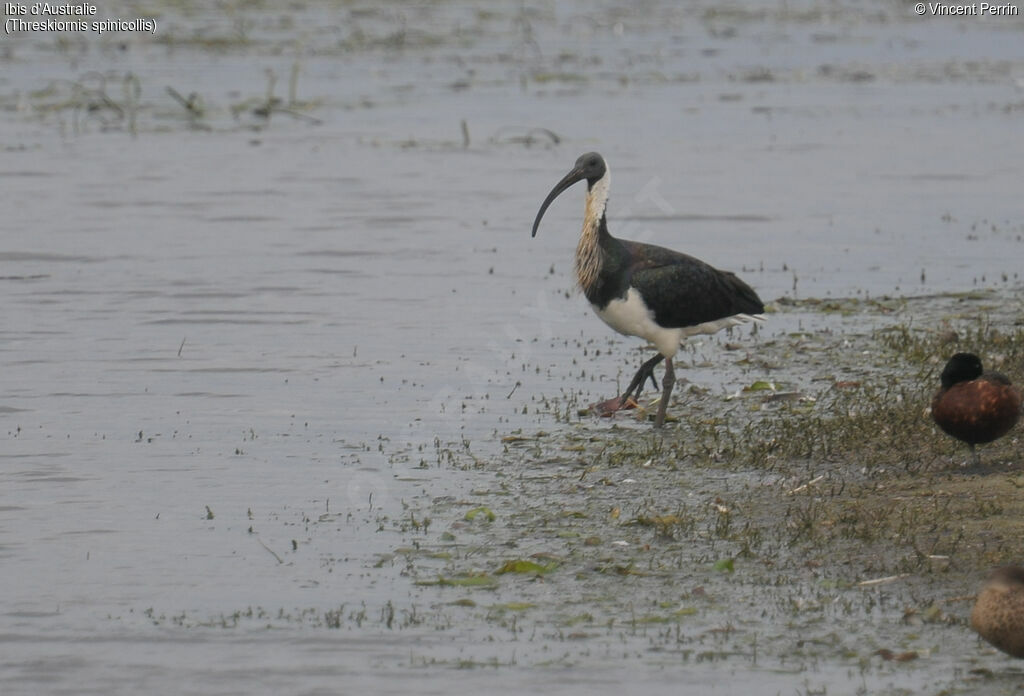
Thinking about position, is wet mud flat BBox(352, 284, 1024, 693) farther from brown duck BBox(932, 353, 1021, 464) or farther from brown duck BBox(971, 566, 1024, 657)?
brown duck BBox(932, 353, 1021, 464)

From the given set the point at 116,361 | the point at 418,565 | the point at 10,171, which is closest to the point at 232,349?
the point at 116,361

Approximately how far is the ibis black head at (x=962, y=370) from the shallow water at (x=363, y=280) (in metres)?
2.45

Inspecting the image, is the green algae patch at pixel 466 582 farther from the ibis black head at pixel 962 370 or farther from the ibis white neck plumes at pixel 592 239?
the ibis white neck plumes at pixel 592 239

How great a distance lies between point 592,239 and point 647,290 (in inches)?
21.7

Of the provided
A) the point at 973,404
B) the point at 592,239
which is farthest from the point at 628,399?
the point at 973,404

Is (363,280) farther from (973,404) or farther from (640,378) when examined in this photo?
(973,404)

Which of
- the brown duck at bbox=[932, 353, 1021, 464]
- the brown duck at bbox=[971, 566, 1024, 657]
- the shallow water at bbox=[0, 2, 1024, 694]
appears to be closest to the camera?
the brown duck at bbox=[971, 566, 1024, 657]

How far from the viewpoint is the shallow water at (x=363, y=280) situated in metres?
7.66

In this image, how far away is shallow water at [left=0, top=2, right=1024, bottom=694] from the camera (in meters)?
7.66

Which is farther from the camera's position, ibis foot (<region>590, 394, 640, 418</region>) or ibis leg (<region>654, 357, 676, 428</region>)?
ibis foot (<region>590, 394, 640, 418</region>)

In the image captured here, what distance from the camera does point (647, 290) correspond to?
438 inches

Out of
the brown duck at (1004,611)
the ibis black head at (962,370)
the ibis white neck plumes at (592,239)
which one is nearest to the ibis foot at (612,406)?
the ibis white neck plumes at (592,239)

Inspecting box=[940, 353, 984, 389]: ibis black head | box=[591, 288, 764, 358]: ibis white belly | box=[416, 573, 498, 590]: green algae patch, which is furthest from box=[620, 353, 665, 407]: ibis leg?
box=[416, 573, 498, 590]: green algae patch

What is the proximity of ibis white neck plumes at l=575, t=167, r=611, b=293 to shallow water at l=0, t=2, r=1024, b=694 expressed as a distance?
0.96 m
